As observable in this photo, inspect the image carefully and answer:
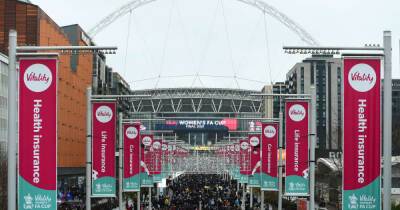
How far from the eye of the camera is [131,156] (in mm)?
52125

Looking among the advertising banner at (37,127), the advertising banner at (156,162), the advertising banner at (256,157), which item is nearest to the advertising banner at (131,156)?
the advertising banner at (256,157)

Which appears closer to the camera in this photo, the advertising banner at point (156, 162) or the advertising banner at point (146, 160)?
the advertising banner at point (146, 160)

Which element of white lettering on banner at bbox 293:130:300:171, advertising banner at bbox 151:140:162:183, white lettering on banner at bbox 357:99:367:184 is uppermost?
white lettering on banner at bbox 357:99:367:184

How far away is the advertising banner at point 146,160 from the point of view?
208ft

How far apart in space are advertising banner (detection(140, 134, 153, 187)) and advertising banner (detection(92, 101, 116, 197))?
22.1 m

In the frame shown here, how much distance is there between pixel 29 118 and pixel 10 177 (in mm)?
1724

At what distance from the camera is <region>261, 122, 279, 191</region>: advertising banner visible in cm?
5122

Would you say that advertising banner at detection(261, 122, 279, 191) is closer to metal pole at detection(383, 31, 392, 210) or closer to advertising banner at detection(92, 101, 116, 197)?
advertising banner at detection(92, 101, 116, 197)

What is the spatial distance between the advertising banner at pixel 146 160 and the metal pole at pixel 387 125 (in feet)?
130

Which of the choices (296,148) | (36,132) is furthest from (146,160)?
(36,132)

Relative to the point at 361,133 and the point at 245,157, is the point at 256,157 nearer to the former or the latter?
the point at 245,157

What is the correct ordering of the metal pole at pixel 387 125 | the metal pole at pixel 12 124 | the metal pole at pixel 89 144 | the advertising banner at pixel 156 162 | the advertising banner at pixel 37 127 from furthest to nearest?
the advertising banner at pixel 156 162 → the metal pole at pixel 89 144 → the advertising banner at pixel 37 127 → the metal pole at pixel 12 124 → the metal pole at pixel 387 125

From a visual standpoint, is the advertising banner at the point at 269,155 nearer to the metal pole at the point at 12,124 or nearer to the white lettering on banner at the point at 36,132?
the white lettering on banner at the point at 36,132

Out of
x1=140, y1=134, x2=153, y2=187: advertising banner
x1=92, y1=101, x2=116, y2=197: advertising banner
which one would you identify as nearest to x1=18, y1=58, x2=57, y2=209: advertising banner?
x1=92, y1=101, x2=116, y2=197: advertising banner
